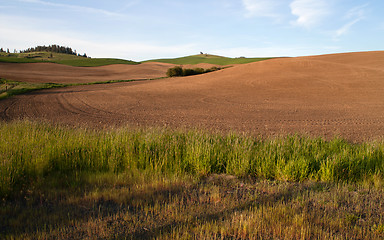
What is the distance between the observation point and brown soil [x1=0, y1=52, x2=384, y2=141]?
1346cm

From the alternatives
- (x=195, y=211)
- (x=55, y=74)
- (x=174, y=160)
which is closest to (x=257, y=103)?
(x=174, y=160)

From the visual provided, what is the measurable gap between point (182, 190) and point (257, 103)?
18.7 metres

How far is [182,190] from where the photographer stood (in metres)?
4.70

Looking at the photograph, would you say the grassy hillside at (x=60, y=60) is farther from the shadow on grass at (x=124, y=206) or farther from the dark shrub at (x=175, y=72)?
the shadow on grass at (x=124, y=206)

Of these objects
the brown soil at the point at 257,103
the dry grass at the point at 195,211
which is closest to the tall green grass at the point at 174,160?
the dry grass at the point at 195,211

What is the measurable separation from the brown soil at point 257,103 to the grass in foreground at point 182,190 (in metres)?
5.18

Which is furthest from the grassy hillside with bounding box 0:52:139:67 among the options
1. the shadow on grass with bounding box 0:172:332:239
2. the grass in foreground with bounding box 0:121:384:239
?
the shadow on grass with bounding box 0:172:332:239

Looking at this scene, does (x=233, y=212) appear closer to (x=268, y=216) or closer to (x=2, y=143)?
(x=268, y=216)

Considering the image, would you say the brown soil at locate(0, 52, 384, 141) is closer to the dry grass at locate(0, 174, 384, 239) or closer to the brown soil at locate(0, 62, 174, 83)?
the dry grass at locate(0, 174, 384, 239)

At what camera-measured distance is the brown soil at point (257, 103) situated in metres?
13.5

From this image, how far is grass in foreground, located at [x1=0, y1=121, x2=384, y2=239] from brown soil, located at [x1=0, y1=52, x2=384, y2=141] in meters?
5.18

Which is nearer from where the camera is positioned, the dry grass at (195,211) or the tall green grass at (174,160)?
the dry grass at (195,211)

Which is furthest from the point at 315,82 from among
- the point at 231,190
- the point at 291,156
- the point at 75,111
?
the point at 231,190

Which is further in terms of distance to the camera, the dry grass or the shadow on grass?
the shadow on grass
